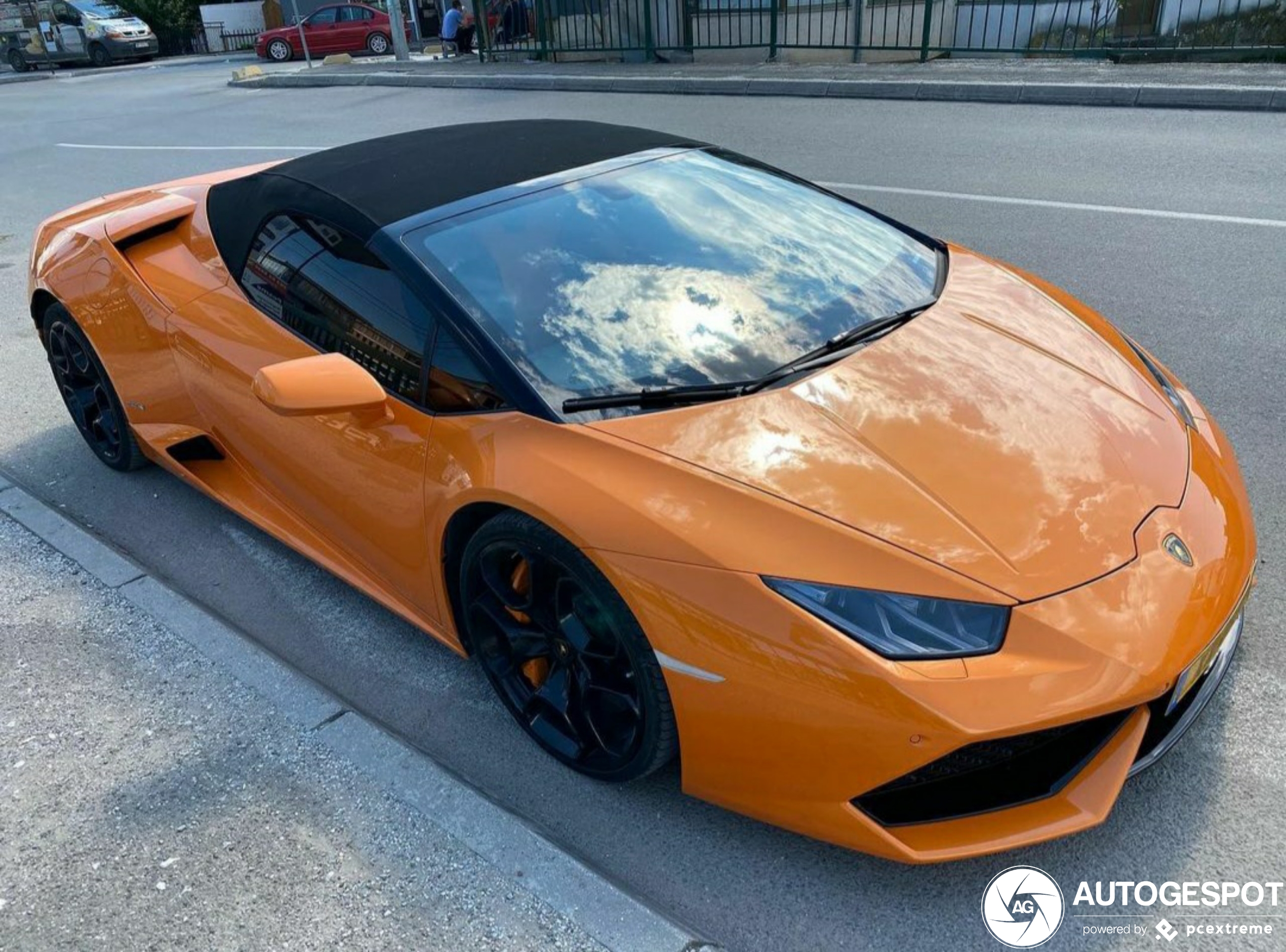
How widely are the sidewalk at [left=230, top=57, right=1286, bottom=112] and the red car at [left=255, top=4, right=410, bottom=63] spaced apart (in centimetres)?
1021

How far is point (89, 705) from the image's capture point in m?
2.74

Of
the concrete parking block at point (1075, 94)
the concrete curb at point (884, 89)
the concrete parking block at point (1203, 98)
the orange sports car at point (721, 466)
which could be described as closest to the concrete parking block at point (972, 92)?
the concrete curb at point (884, 89)

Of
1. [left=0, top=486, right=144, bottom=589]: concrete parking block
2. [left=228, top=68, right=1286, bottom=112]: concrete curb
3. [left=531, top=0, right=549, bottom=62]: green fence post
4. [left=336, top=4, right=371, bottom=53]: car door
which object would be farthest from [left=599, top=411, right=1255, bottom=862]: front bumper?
[left=336, top=4, right=371, bottom=53]: car door

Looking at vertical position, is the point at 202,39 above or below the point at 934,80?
above

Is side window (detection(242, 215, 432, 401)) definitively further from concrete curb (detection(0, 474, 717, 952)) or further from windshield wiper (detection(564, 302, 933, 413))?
concrete curb (detection(0, 474, 717, 952))

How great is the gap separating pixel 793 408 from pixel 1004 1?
15213 millimetres

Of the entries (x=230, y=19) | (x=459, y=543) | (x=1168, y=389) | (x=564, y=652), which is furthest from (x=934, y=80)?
(x=230, y=19)

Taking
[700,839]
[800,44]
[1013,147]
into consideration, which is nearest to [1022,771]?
[700,839]

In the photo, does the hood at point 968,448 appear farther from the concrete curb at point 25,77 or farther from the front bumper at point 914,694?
the concrete curb at point 25,77

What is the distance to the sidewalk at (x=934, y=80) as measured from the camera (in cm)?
977

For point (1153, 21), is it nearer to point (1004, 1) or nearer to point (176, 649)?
point (1004, 1)

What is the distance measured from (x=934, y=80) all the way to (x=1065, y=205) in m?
5.77

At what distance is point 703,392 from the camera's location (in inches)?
90.0

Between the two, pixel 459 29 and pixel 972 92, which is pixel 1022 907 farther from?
pixel 459 29
